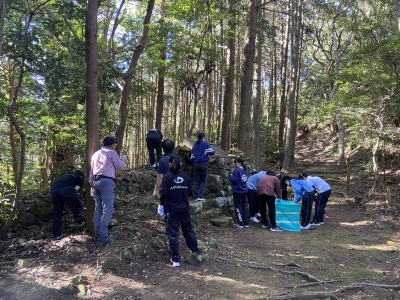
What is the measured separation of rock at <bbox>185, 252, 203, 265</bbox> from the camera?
505cm

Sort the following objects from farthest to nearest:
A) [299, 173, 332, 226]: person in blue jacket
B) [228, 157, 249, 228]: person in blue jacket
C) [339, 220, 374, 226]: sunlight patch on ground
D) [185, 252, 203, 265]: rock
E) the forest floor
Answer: [339, 220, 374, 226]: sunlight patch on ground → [299, 173, 332, 226]: person in blue jacket → [228, 157, 249, 228]: person in blue jacket → [185, 252, 203, 265]: rock → the forest floor

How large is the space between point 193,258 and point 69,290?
192 centimetres

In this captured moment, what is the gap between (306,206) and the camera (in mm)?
8336

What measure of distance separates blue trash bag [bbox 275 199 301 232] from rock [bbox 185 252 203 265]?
3.50 metres

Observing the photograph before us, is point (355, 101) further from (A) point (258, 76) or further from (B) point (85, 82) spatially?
(B) point (85, 82)

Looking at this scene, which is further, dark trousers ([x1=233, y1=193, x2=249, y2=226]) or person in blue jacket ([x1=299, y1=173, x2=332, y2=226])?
person in blue jacket ([x1=299, y1=173, x2=332, y2=226])

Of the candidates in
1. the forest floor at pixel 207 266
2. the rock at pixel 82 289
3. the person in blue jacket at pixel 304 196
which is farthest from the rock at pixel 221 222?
the rock at pixel 82 289

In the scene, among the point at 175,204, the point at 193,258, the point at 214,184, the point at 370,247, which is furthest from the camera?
the point at 214,184

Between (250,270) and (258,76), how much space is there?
10251mm

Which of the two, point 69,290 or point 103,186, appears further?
point 103,186

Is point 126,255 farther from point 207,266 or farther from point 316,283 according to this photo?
point 316,283

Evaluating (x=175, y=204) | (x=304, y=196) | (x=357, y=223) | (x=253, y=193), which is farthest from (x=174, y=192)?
(x=357, y=223)

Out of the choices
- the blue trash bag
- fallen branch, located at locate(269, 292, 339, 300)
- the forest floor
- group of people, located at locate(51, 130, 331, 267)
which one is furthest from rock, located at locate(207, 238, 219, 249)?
the blue trash bag

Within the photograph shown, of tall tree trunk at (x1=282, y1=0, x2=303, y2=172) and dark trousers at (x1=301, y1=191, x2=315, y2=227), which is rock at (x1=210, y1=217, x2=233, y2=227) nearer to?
dark trousers at (x1=301, y1=191, x2=315, y2=227)
